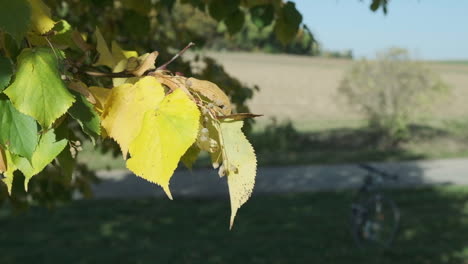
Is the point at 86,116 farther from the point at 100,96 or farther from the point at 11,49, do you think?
the point at 11,49

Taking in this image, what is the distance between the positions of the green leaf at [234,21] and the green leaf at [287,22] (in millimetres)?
187

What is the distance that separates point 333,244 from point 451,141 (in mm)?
10437

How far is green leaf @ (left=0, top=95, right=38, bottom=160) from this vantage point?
130 centimetres

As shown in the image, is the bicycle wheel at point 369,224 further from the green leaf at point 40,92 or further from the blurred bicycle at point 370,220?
the green leaf at point 40,92

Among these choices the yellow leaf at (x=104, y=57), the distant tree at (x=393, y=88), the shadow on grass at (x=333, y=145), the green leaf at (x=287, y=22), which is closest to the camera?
the yellow leaf at (x=104, y=57)

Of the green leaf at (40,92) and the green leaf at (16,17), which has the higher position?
Result: the green leaf at (16,17)

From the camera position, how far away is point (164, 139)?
1204 mm

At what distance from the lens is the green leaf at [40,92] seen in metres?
1.25

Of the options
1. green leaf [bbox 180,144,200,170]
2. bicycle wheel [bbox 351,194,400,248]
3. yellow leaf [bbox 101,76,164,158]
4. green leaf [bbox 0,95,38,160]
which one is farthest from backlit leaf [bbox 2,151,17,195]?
bicycle wheel [bbox 351,194,400,248]

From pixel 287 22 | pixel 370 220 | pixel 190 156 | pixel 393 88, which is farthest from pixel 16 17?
pixel 393 88

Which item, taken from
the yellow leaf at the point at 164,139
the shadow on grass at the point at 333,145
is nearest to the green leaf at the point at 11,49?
the yellow leaf at the point at 164,139

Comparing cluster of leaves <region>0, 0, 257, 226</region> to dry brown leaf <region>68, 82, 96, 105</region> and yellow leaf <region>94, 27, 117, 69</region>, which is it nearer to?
dry brown leaf <region>68, 82, 96, 105</region>

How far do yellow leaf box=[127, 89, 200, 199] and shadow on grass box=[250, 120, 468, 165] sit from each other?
44.1ft

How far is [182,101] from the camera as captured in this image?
1243 mm
